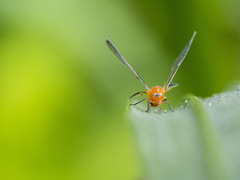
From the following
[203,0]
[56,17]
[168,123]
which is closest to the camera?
[168,123]

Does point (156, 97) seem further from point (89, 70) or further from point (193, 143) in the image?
point (193, 143)

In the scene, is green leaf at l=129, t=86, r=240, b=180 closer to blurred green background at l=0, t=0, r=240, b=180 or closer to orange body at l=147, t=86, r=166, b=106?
orange body at l=147, t=86, r=166, b=106

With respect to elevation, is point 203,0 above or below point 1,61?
below

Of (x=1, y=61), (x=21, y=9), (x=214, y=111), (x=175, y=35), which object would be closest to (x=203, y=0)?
(x=175, y=35)

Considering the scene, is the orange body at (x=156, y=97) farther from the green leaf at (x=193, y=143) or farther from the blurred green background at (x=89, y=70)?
the green leaf at (x=193, y=143)

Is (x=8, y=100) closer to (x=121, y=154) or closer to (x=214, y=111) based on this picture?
(x=121, y=154)

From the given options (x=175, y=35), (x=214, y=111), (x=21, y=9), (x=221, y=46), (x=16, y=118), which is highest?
(x=21, y=9)

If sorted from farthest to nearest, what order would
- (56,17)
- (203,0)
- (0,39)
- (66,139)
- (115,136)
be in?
(56,17) < (203,0) < (0,39) < (115,136) < (66,139)
